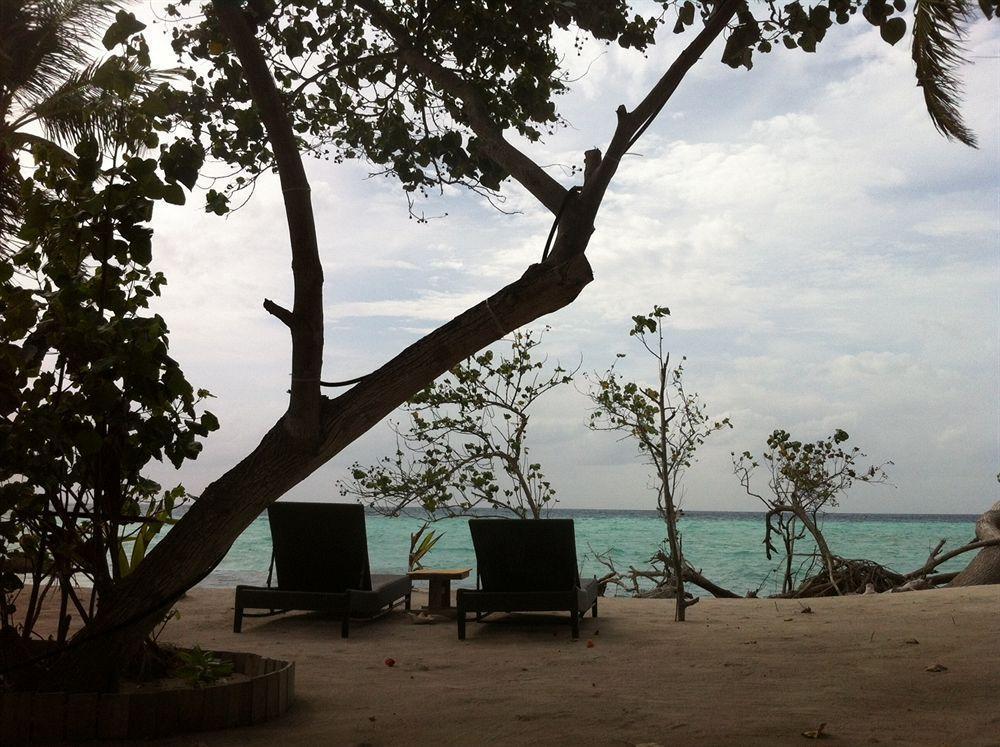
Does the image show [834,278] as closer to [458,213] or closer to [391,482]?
[391,482]

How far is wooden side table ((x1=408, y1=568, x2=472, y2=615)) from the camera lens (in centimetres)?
758

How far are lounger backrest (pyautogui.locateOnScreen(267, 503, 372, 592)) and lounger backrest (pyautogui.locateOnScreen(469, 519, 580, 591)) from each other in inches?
37.0

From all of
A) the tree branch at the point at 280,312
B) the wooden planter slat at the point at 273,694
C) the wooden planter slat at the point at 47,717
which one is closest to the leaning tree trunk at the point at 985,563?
the wooden planter slat at the point at 273,694

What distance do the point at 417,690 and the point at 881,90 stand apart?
23.2 ft

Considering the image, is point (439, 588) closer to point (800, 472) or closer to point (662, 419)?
point (662, 419)

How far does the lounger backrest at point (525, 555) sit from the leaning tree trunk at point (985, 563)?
639cm

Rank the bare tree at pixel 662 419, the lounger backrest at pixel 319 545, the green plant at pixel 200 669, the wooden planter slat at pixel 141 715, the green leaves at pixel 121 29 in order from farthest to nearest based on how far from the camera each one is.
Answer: the bare tree at pixel 662 419
the lounger backrest at pixel 319 545
the green plant at pixel 200 669
the green leaves at pixel 121 29
the wooden planter slat at pixel 141 715

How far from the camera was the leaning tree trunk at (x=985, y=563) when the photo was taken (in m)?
10.5

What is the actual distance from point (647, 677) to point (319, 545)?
3.03m

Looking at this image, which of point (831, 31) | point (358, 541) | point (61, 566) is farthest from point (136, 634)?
point (831, 31)

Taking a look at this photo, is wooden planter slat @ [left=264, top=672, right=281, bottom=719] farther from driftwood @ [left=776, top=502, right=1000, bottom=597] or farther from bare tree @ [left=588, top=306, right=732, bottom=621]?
driftwood @ [left=776, top=502, right=1000, bottom=597]

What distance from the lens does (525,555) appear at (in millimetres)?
6594

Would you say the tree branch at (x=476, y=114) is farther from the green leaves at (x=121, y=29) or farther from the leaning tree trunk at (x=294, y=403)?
the green leaves at (x=121, y=29)

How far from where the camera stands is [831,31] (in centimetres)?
523
